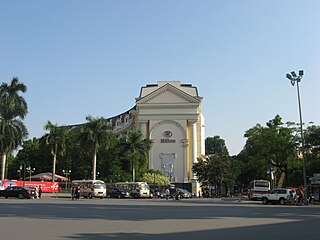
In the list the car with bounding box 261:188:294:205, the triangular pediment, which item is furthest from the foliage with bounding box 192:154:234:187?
the car with bounding box 261:188:294:205

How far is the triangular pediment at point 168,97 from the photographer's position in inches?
4107

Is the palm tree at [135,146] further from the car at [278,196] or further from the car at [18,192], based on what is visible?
the car at [278,196]

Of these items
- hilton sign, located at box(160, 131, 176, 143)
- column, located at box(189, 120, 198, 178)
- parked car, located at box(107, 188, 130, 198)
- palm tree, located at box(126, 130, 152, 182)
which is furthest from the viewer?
hilton sign, located at box(160, 131, 176, 143)

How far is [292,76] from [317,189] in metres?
12.0

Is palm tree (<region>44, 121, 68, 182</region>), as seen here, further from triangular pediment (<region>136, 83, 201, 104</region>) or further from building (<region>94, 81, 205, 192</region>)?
triangular pediment (<region>136, 83, 201, 104</region>)

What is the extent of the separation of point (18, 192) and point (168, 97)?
59.9 m

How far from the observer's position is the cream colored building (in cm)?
10400

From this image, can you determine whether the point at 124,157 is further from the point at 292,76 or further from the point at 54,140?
the point at 292,76

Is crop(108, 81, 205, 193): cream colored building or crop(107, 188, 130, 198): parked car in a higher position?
crop(108, 81, 205, 193): cream colored building

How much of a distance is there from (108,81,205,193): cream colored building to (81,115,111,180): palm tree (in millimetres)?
31880

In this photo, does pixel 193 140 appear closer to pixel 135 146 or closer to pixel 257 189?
pixel 135 146

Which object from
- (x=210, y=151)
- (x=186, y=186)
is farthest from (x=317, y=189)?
(x=210, y=151)

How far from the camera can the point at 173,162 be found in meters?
104

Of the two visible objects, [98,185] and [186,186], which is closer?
[98,185]
